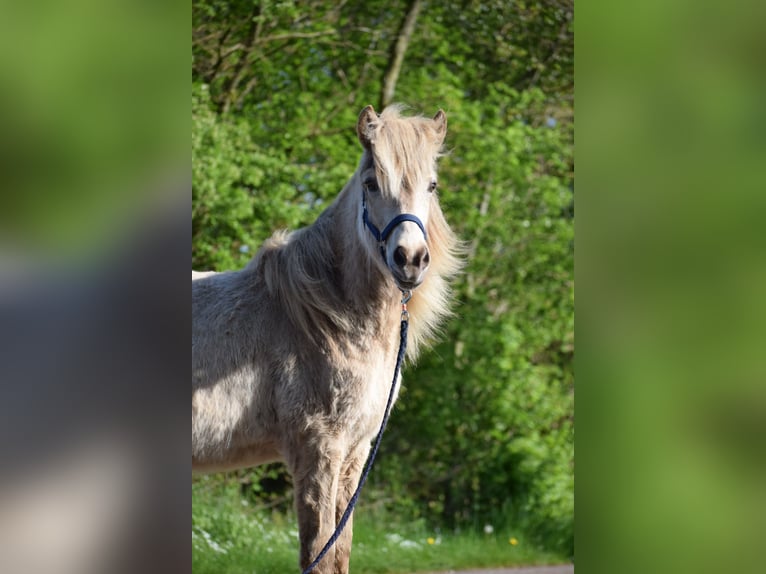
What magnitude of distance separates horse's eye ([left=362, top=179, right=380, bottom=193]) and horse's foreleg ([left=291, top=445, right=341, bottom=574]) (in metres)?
0.94

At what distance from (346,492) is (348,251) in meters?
0.94

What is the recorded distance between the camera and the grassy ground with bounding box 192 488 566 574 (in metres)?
4.83

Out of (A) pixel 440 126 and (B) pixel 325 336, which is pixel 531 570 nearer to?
(B) pixel 325 336

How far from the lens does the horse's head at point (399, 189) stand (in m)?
2.57

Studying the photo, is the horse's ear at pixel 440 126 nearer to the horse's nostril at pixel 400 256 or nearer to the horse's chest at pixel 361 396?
the horse's nostril at pixel 400 256

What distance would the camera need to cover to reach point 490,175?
6121 millimetres

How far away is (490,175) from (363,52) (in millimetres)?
1381

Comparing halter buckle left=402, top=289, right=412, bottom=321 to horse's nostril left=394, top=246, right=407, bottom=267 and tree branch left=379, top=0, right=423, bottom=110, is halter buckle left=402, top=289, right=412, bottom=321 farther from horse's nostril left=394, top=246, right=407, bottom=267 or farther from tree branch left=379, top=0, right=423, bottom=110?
tree branch left=379, top=0, right=423, bottom=110

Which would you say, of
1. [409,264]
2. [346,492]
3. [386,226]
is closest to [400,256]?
[409,264]

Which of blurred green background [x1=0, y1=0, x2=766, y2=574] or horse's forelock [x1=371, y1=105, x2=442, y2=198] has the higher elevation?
blurred green background [x1=0, y1=0, x2=766, y2=574]

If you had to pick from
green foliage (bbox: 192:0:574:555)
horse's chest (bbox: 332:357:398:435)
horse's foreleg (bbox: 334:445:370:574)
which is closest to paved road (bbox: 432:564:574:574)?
green foliage (bbox: 192:0:574:555)

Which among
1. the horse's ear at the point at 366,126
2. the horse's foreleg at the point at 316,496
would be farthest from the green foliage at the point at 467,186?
the horse's foreleg at the point at 316,496
